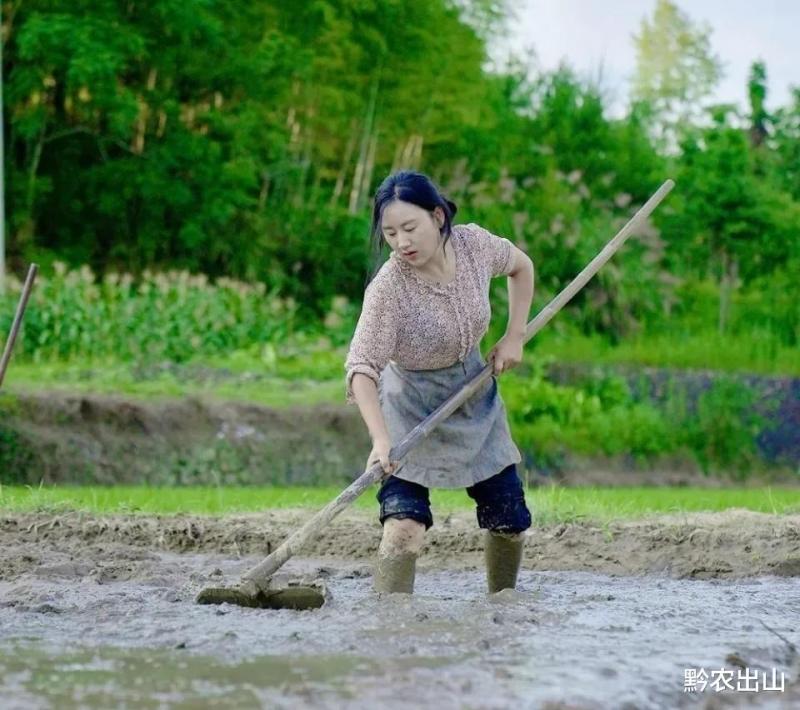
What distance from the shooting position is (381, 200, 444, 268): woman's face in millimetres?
4957

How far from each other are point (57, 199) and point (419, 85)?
528cm

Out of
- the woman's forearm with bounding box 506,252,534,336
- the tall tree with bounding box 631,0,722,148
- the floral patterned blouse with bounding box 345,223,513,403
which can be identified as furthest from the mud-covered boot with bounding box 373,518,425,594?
the tall tree with bounding box 631,0,722,148

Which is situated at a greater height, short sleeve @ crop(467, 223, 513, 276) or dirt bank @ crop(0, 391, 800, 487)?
short sleeve @ crop(467, 223, 513, 276)

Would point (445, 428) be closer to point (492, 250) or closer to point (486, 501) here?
point (486, 501)

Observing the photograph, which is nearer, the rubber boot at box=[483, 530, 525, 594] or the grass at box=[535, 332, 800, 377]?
the rubber boot at box=[483, 530, 525, 594]

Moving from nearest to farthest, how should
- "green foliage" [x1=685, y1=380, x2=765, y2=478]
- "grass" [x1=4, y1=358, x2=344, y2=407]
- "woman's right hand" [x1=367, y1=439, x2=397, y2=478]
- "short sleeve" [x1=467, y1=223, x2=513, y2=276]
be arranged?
"woman's right hand" [x1=367, y1=439, x2=397, y2=478], "short sleeve" [x1=467, y1=223, x2=513, y2=276], "grass" [x1=4, y1=358, x2=344, y2=407], "green foliage" [x1=685, y1=380, x2=765, y2=478]

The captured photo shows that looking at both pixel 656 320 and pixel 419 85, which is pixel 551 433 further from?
pixel 419 85

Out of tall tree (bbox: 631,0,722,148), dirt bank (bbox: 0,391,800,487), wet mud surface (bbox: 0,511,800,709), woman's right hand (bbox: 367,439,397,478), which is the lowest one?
dirt bank (bbox: 0,391,800,487)

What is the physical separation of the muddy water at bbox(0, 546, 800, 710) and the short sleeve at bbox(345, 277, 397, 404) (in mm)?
816

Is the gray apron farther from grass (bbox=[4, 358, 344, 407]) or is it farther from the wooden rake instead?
grass (bbox=[4, 358, 344, 407])

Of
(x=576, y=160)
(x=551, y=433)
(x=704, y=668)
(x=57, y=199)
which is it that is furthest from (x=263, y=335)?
(x=704, y=668)

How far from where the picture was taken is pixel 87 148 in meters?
20.0

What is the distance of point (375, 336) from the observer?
5.04m

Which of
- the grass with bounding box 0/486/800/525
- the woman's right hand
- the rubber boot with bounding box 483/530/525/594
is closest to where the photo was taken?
the woman's right hand
